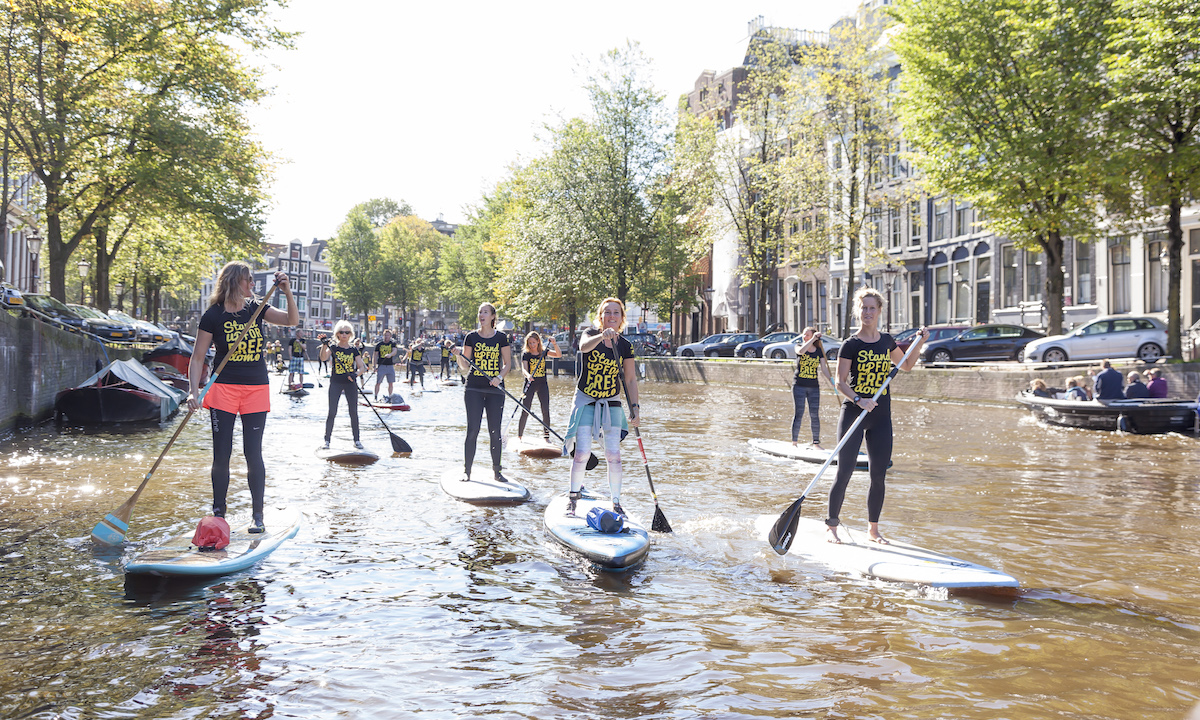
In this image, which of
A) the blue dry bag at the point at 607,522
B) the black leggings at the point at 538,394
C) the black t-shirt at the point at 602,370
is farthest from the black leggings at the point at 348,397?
the blue dry bag at the point at 607,522

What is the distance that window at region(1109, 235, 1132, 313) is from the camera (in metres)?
31.0

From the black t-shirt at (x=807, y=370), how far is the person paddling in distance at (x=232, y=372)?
7835 millimetres

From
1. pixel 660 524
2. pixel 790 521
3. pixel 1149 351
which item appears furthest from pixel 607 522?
pixel 1149 351

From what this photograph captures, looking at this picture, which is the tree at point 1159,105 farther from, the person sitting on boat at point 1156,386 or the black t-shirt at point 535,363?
the black t-shirt at point 535,363

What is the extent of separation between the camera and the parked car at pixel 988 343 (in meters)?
29.5

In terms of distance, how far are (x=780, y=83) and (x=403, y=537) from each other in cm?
3664

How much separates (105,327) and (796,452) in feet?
75.7

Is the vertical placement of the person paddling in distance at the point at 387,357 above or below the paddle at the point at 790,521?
above

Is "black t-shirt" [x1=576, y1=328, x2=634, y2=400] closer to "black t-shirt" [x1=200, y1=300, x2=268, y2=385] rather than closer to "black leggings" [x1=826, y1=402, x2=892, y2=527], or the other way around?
"black leggings" [x1=826, y1=402, x2=892, y2=527]

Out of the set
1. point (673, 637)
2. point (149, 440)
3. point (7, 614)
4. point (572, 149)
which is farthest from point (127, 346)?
point (673, 637)

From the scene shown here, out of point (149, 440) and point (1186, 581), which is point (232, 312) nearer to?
point (1186, 581)

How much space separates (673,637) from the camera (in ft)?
17.5

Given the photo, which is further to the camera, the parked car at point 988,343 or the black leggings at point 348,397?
the parked car at point 988,343

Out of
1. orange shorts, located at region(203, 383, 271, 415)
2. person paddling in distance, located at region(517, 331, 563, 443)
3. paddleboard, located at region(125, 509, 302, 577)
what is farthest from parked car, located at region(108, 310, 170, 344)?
orange shorts, located at region(203, 383, 271, 415)
